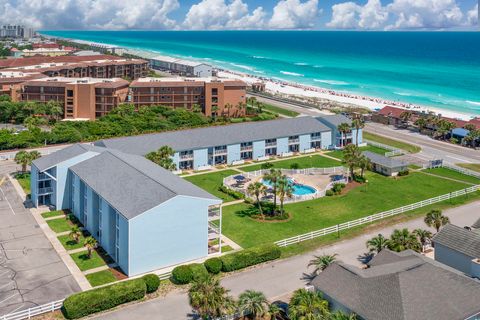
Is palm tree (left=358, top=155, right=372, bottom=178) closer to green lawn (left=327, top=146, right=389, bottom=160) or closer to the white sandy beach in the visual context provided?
green lawn (left=327, top=146, right=389, bottom=160)

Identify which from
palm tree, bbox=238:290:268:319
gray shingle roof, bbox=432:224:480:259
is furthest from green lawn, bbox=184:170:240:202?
palm tree, bbox=238:290:268:319

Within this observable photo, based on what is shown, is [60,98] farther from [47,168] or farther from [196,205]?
[196,205]

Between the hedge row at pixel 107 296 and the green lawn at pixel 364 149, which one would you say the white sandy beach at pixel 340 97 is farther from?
the hedge row at pixel 107 296

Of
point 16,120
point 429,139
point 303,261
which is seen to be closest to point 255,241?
point 303,261

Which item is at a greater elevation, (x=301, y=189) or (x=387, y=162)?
(x=387, y=162)

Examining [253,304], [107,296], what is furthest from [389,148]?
[107,296]

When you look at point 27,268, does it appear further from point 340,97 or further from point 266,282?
point 340,97

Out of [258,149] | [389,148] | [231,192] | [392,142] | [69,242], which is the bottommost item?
[69,242]
